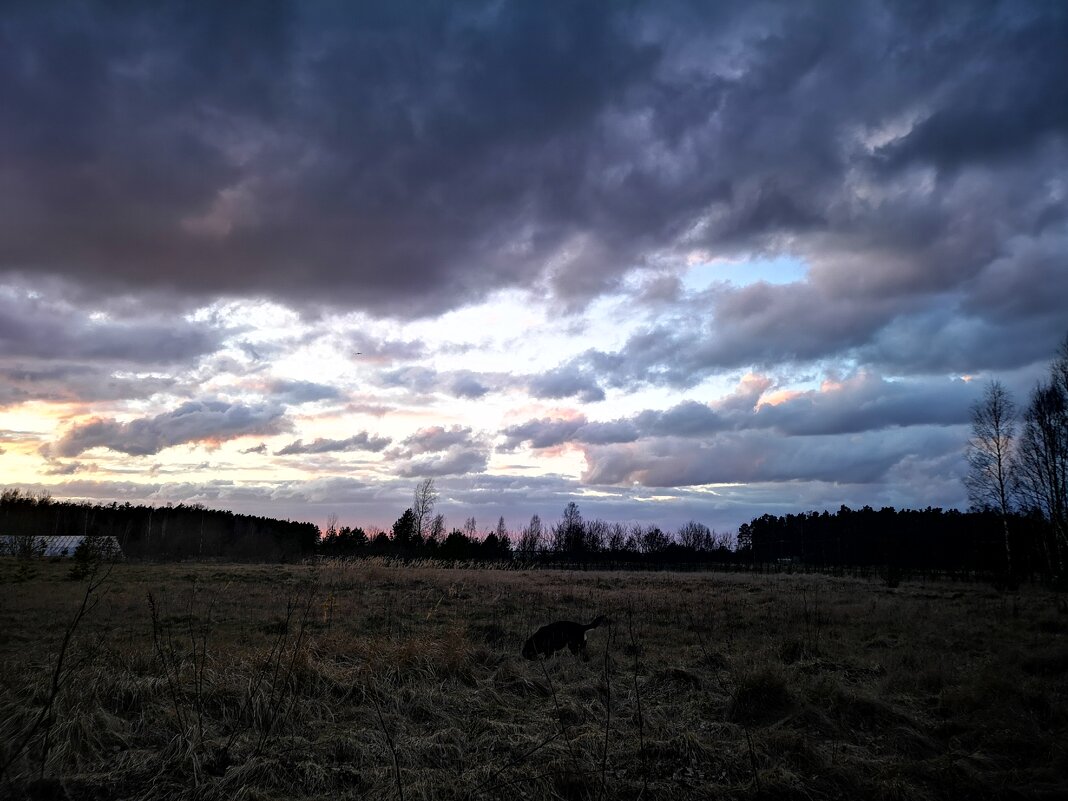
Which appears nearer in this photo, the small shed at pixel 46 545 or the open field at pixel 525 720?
the open field at pixel 525 720

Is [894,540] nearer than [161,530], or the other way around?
[894,540]

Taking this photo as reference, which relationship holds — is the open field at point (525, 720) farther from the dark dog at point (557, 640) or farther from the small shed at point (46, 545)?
the small shed at point (46, 545)

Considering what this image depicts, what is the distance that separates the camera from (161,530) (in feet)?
267

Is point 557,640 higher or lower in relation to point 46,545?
higher

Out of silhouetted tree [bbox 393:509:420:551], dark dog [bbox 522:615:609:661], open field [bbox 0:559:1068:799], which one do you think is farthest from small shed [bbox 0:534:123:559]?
silhouetted tree [bbox 393:509:420:551]

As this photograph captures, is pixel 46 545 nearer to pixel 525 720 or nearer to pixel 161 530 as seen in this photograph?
pixel 525 720

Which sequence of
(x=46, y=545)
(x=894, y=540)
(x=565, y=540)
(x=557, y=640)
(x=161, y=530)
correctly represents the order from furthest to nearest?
(x=565, y=540) < (x=161, y=530) < (x=894, y=540) < (x=46, y=545) < (x=557, y=640)

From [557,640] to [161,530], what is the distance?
90613mm

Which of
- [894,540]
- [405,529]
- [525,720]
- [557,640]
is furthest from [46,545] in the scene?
[894,540]

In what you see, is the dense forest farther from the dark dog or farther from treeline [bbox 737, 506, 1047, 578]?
the dark dog

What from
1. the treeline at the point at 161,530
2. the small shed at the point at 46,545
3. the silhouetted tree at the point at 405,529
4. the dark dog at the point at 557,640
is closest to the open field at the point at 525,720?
the dark dog at the point at 557,640

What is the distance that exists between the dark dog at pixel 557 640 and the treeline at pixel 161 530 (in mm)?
64078

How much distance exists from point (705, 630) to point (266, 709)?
31.8 feet

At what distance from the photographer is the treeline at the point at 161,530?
221ft
